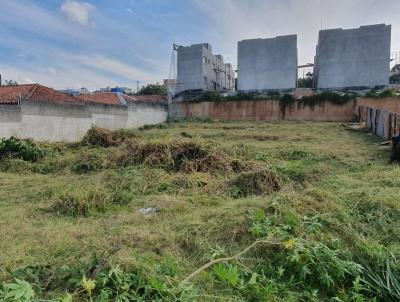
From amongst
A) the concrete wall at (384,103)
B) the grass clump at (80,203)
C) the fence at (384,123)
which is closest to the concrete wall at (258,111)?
the concrete wall at (384,103)

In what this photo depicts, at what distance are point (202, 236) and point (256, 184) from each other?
183cm

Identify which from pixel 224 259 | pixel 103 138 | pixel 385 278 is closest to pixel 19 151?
pixel 103 138

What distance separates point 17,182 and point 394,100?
19376 millimetres

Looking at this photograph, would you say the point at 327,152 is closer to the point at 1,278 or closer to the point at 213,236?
the point at 213,236

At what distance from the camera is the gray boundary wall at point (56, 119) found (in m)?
9.10

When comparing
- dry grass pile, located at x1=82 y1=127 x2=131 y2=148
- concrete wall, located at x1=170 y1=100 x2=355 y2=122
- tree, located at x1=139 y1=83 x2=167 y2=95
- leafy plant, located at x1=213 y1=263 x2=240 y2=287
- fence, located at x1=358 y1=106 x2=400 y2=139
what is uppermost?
tree, located at x1=139 y1=83 x2=167 y2=95

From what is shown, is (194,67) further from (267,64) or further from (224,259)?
(224,259)

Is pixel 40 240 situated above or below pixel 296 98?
below

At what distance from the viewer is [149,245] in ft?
9.47

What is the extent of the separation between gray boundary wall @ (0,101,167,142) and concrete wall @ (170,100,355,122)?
23.3 feet

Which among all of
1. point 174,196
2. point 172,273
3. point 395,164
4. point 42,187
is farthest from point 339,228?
point 42,187

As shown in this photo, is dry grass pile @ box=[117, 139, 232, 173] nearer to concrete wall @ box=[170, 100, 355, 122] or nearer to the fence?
the fence

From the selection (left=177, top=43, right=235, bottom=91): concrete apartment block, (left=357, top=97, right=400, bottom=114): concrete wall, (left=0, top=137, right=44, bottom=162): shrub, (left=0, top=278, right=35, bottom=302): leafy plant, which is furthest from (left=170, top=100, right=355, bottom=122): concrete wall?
(left=0, top=278, right=35, bottom=302): leafy plant

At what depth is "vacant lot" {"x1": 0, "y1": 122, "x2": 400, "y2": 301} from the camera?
2201 mm
